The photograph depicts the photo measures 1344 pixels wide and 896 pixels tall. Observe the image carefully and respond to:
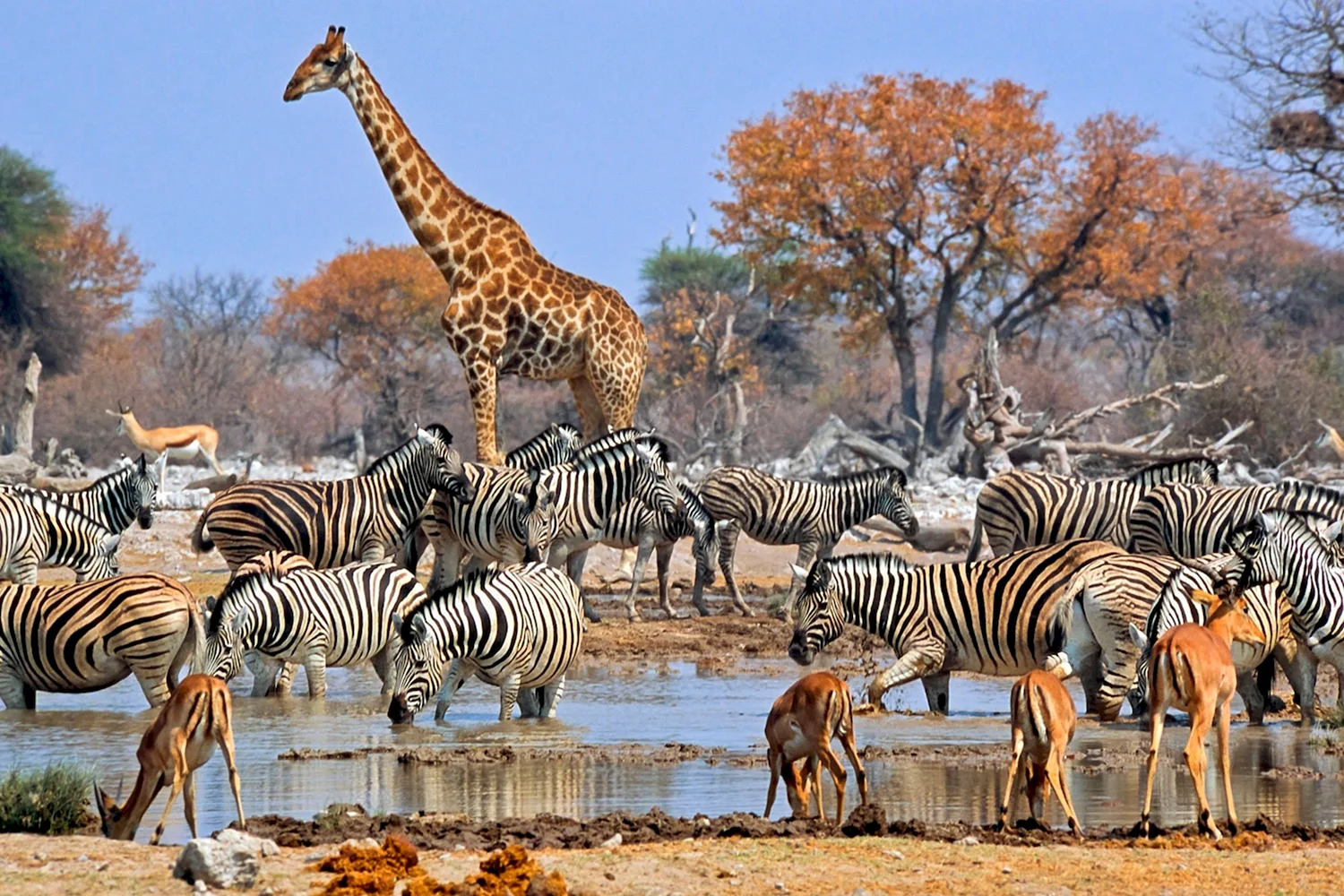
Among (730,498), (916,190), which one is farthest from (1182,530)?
(916,190)

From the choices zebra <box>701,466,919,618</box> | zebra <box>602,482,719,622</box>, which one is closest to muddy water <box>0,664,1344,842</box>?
zebra <box>602,482,719,622</box>

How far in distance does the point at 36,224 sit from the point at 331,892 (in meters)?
37.2

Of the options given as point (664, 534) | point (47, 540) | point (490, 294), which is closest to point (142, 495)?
point (47, 540)

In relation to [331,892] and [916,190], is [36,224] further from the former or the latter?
[331,892]

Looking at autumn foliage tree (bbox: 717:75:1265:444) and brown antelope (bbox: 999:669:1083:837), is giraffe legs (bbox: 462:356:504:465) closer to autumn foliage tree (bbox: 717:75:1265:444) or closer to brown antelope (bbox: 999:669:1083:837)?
brown antelope (bbox: 999:669:1083:837)

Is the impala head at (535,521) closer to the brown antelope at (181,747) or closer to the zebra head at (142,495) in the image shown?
the zebra head at (142,495)

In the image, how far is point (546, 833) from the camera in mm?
6969

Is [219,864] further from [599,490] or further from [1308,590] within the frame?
[599,490]

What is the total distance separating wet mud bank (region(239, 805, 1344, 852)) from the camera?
22.6 ft

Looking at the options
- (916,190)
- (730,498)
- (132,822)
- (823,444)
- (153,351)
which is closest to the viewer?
(132,822)

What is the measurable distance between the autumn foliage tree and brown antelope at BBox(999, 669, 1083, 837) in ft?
97.8

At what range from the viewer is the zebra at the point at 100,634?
422 inches

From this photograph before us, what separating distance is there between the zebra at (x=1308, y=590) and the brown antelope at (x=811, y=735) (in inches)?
149

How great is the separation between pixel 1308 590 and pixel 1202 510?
461 cm
